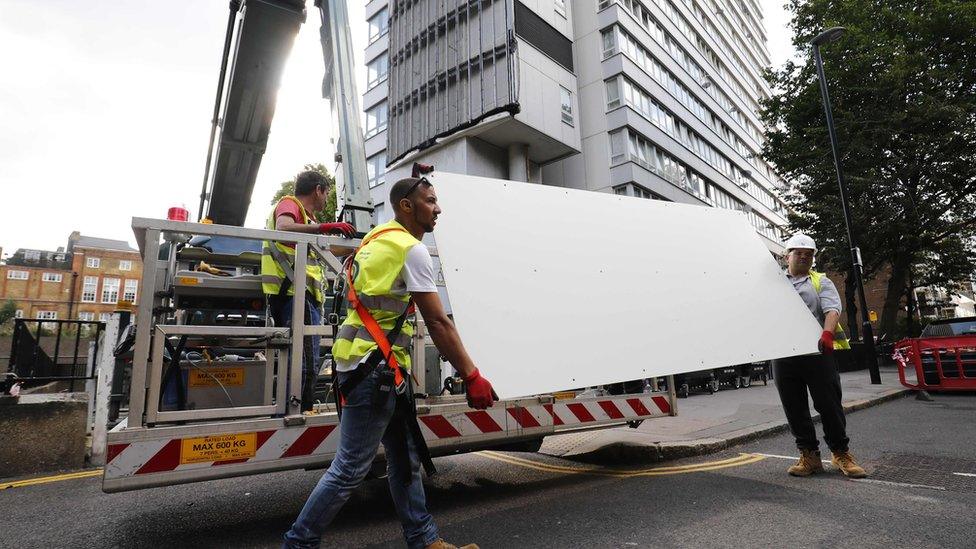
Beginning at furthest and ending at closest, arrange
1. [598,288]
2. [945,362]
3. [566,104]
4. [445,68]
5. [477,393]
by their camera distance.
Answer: [566,104] < [445,68] < [945,362] < [598,288] < [477,393]

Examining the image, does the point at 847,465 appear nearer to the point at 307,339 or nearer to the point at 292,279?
the point at 307,339

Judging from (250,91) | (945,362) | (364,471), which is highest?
(250,91)

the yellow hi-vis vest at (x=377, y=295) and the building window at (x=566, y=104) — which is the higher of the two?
the building window at (x=566, y=104)

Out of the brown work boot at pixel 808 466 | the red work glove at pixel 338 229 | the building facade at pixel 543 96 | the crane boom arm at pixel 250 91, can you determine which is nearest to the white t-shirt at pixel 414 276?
the red work glove at pixel 338 229

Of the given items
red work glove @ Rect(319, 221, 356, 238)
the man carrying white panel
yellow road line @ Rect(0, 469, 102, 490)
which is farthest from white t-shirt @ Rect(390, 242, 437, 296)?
yellow road line @ Rect(0, 469, 102, 490)

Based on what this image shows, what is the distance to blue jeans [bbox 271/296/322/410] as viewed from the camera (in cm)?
321

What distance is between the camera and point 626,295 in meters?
3.64

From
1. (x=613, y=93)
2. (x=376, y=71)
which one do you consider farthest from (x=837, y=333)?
(x=376, y=71)

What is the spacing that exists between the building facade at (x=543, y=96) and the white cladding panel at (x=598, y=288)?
17492 millimetres

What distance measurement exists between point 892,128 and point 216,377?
21760 mm

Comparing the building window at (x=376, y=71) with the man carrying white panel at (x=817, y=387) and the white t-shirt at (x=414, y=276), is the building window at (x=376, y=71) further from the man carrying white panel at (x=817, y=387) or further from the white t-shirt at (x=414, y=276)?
the white t-shirt at (x=414, y=276)

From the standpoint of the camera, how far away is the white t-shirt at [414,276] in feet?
7.43

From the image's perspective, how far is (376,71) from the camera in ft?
92.8

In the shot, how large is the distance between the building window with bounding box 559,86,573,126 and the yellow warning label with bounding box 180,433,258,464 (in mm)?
23212
